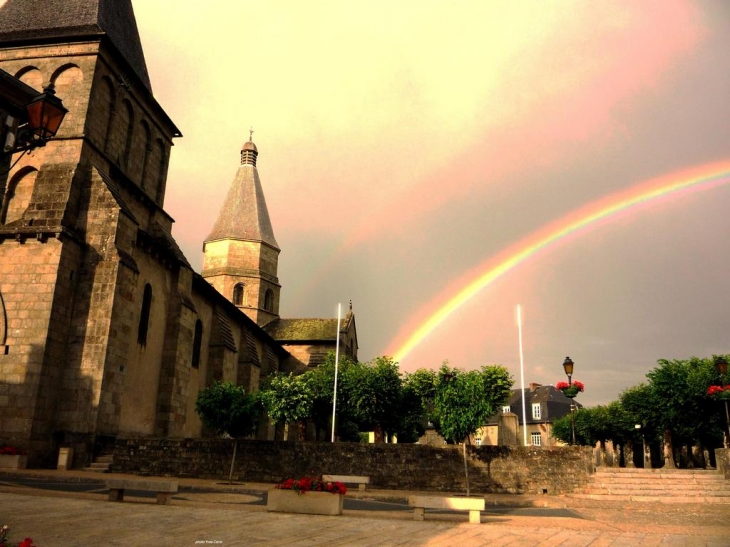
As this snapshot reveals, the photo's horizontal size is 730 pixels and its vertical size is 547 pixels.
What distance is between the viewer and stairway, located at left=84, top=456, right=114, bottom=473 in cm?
2053

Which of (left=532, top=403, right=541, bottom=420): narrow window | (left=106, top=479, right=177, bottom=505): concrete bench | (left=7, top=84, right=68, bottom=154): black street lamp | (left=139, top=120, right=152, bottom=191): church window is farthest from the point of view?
(left=532, top=403, right=541, bottom=420): narrow window

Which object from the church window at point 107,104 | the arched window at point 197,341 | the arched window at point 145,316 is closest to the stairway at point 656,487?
the arched window at point 145,316

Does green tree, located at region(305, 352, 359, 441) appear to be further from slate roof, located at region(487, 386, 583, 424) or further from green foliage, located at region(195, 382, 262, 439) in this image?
slate roof, located at region(487, 386, 583, 424)

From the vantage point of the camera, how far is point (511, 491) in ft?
70.4

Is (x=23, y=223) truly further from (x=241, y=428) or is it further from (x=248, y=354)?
(x=248, y=354)

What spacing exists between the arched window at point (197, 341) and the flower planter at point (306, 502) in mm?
22044

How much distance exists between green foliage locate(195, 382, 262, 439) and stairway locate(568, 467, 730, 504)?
13.3m

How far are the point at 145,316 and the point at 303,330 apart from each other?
2828 centimetres

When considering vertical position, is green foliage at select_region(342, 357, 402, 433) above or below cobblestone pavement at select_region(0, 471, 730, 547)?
above

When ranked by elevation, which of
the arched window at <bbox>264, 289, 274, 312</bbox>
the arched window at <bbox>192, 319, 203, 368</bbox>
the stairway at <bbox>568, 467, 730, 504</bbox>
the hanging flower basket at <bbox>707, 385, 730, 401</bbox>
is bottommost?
the stairway at <bbox>568, 467, 730, 504</bbox>

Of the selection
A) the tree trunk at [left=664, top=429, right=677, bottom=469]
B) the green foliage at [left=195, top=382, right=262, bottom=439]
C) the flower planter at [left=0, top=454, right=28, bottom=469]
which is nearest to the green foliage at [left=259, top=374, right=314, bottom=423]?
the green foliage at [left=195, top=382, right=262, bottom=439]

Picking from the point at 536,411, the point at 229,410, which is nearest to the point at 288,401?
the point at 229,410

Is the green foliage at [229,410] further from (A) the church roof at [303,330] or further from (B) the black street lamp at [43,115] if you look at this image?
(A) the church roof at [303,330]

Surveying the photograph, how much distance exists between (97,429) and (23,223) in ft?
29.6
